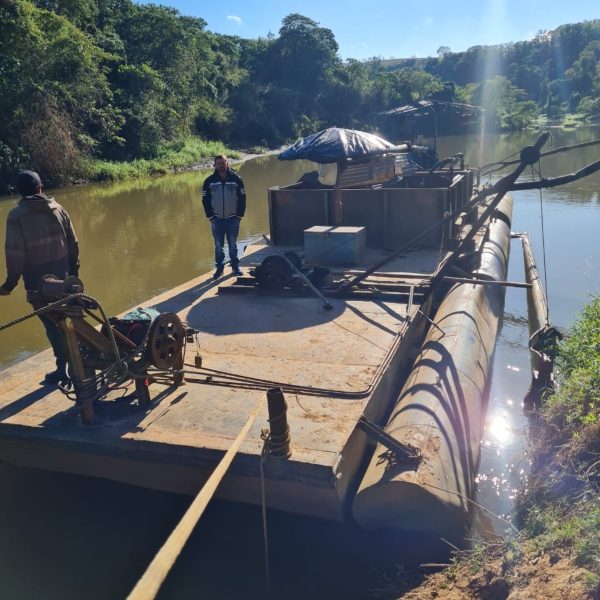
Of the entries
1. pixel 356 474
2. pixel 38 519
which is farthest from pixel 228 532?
pixel 38 519

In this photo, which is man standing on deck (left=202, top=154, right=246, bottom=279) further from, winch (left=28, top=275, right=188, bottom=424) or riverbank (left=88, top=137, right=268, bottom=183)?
riverbank (left=88, top=137, right=268, bottom=183)

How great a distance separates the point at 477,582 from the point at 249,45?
253ft

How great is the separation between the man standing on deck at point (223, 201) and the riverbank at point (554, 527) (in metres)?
4.54

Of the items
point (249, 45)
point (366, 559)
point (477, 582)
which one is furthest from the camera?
point (249, 45)

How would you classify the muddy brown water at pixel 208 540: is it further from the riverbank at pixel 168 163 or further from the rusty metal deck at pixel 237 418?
the riverbank at pixel 168 163

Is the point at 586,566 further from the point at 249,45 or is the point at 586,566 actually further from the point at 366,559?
the point at 249,45

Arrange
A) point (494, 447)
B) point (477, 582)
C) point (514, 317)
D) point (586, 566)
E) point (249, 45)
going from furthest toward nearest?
point (249, 45) → point (514, 317) → point (494, 447) → point (477, 582) → point (586, 566)

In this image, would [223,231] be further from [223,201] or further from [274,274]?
[274,274]

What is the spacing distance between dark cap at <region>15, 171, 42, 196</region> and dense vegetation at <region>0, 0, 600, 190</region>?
16.1 meters

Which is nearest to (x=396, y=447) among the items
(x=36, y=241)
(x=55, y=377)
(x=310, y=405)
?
(x=310, y=405)

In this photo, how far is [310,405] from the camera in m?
4.41

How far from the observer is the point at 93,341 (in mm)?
4035

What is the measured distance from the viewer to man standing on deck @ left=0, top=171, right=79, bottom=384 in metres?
4.50

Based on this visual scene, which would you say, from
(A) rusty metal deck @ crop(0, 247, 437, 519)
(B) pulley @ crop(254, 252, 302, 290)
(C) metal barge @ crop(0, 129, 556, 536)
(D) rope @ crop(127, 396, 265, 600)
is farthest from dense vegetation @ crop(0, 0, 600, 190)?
(D) rope @ crop(127, 396, 265, 600)
